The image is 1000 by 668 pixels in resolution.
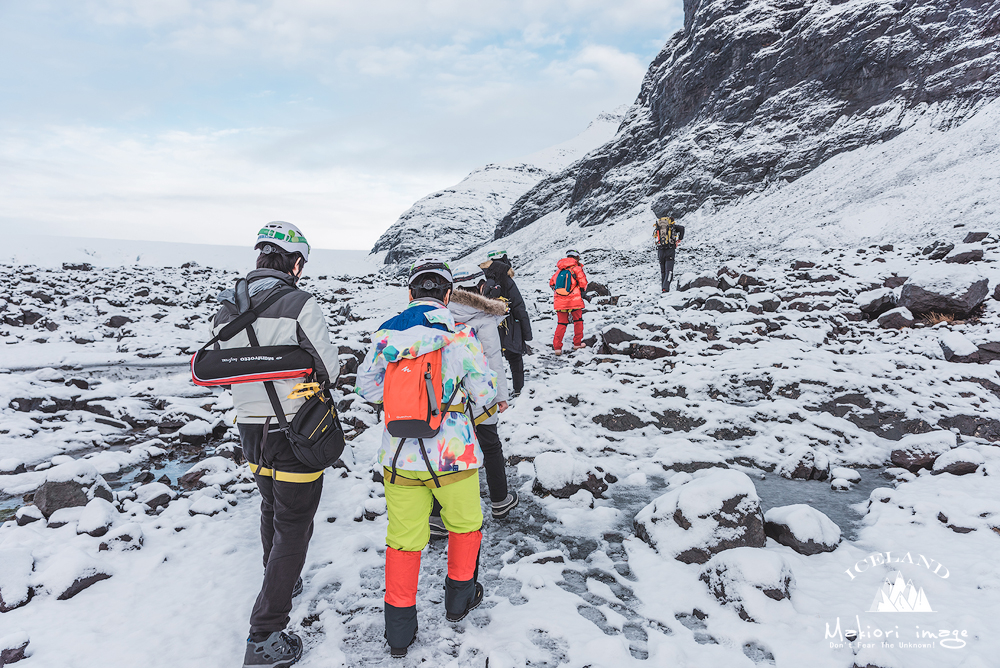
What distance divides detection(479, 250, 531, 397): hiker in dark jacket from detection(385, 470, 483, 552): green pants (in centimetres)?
412

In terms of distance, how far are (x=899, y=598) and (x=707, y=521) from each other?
1.22m

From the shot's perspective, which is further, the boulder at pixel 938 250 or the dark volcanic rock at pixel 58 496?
the boulder at pixel 938 250

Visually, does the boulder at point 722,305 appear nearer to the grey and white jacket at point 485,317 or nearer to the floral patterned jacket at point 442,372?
the grey and white jacket at point 485,317

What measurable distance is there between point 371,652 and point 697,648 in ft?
6.78

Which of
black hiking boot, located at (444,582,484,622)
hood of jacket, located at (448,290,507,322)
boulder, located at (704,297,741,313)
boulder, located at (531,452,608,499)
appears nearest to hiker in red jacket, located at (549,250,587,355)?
boulder, located at (704,297,741,313)

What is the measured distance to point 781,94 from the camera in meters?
37.5

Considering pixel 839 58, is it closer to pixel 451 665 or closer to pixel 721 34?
pixel 721 34

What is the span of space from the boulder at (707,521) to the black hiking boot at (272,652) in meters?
2.88

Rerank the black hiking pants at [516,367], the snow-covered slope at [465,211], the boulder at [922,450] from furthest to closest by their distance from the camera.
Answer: the snow-covered slope at [465,211]
the black hiking pants at [516,367]
the boulder at [922,450]

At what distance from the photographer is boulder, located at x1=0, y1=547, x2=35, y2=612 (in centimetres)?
311

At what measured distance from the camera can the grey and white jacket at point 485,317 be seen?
174 inches

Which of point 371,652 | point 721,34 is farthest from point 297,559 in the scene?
point 721,34

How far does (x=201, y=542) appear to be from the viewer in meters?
4.16

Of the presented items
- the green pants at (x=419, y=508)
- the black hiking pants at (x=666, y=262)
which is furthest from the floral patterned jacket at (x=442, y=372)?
the black hiking pants at (x=666, y=262)
